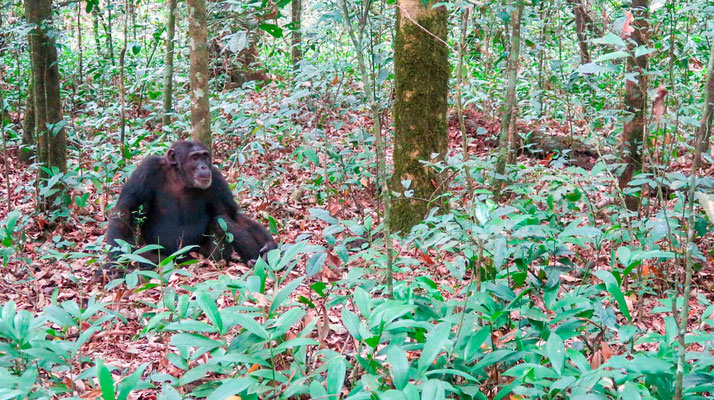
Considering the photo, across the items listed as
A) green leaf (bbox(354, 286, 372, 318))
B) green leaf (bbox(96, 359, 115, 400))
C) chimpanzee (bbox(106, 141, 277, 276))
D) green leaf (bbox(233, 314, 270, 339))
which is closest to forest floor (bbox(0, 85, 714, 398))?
chimpanzee (bbox(106, 141, 277, 276))

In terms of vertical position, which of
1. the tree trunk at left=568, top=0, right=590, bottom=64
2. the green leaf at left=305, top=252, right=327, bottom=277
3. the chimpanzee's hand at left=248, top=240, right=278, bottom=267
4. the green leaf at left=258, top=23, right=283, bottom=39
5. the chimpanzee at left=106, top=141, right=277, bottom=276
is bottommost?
the chimpanzee's hand at left=248, top=240, right=278, bottom=267

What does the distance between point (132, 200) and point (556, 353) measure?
4.67 metres

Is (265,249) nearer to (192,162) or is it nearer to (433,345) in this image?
(192,162)

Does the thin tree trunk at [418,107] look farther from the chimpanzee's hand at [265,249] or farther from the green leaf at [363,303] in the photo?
the green leaf at [363,303]

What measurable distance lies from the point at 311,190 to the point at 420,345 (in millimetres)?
5112

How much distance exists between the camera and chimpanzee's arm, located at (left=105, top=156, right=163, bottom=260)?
593cm

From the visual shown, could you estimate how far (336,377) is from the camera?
241 centimetres

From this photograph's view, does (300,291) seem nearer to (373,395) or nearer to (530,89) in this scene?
(373,395)

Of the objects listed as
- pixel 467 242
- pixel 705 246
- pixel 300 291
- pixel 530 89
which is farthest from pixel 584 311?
pixel 530 89

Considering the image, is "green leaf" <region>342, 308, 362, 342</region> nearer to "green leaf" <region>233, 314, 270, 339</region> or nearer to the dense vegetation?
the dense vegetation

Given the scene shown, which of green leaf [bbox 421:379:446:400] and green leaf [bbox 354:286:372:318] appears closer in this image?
green leaf [bbox 421:379:446:400]

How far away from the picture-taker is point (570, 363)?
9.48 ft

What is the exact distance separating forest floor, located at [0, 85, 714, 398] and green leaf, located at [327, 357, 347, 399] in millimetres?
A: 737

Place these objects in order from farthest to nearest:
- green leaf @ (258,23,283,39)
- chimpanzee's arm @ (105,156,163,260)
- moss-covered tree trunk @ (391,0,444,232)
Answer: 1. chimpanzee's arm @ (105,156,163,260)
2. moss-covered tree trunk @ (391,0,444,232)
3. green leaf @ (258,23,283,39)
